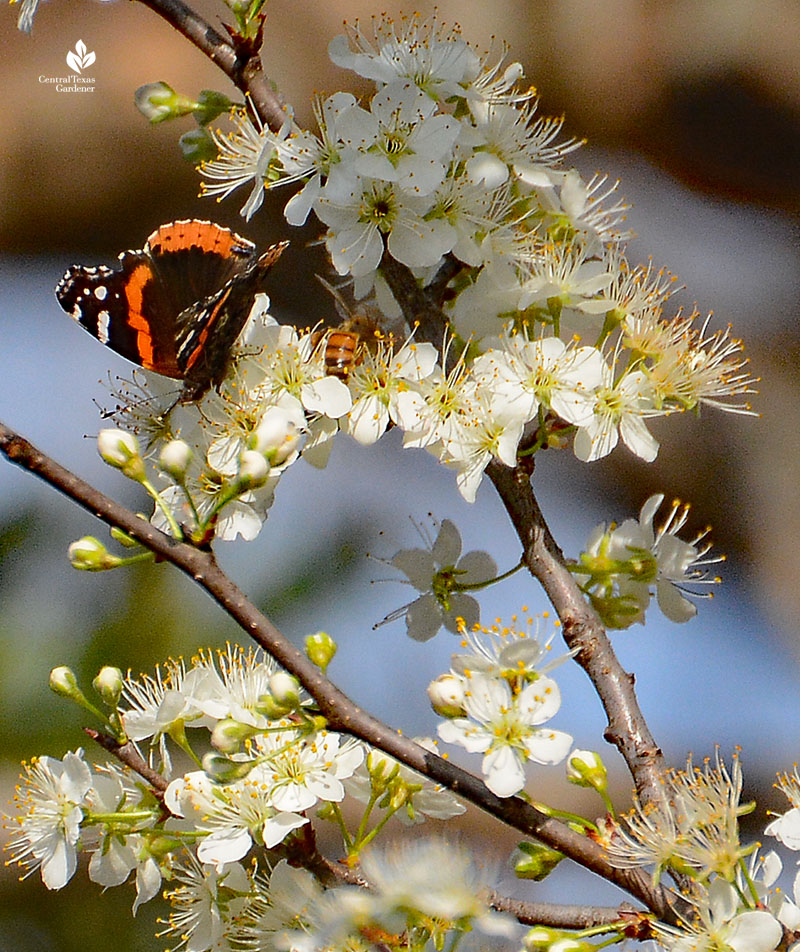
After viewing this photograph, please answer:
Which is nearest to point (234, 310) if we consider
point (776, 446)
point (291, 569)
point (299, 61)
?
point (299, 61)

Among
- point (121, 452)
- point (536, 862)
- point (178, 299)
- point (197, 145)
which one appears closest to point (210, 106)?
point (197, 145)

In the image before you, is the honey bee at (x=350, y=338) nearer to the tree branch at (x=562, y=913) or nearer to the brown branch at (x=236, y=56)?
the brown branch at (x=236, y=56)

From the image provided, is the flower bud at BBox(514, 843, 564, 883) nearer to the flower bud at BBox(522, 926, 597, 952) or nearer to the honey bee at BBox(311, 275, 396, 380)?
the flower bud at BBox(522, 926, 597, 952)

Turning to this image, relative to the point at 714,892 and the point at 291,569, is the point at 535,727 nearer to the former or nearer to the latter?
the point at 714,892

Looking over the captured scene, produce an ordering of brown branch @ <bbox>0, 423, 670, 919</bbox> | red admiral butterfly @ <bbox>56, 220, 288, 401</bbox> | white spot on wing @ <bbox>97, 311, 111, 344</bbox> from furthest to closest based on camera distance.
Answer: white spot on wing @ <bbox>97, 311, 111, 344</bbox>
red admiral butterfly @ <bbox>56, 220, 288, 401</bbox>
brown branch @ <bbox>0, 423, 670, 919</bbox>

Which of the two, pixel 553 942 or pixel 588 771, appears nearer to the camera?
pixel 553 942

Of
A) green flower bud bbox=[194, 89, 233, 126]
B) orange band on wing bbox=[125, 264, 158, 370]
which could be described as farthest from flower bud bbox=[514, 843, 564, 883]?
green flower bud bbox=[194, 89, 233, 126]

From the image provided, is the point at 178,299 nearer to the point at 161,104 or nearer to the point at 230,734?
the point at 161,104
